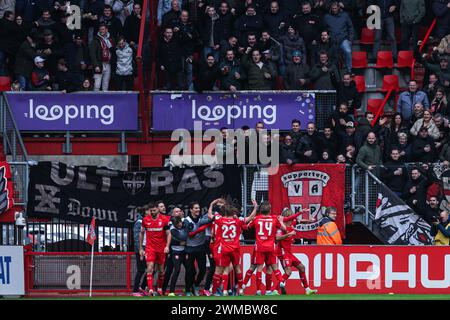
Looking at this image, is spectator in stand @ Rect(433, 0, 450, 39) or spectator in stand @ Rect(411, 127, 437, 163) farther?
spectator in stand @ Rect(433, 0, 450, 39)

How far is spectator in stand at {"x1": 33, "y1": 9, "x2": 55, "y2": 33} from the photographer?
93.1ft

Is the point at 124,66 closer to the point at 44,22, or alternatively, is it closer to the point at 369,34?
the point at 44,22

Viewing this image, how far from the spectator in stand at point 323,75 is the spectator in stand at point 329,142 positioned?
1.55m

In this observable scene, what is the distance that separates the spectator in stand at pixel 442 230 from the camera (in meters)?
24.3

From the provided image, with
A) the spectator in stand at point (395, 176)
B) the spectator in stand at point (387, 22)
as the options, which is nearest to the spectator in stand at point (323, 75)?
the spectator in stand at point (387, 22)

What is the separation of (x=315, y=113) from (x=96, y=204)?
17.0 ft

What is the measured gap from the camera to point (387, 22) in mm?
29250

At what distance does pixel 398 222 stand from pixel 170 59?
6201 mm

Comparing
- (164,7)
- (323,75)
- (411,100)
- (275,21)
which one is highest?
(164,7)

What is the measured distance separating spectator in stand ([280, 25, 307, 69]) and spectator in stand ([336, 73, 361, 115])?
1.19 metres

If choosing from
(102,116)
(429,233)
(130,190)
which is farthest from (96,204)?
(429,233)

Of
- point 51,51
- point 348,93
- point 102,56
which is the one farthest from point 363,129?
point 51,51

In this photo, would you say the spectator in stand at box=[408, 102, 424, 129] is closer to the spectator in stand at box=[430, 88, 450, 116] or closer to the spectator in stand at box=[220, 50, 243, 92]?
the spectator in stand at box=[430, 88, 450, 116]

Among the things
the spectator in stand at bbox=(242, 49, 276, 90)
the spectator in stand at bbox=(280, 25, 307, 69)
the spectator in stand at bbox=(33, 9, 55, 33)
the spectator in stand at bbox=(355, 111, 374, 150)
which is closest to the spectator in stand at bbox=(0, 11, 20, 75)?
the spectator in stand at bbox=(33, 9, 55, 33)
